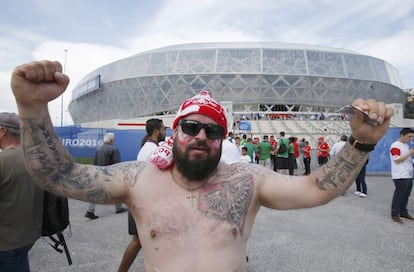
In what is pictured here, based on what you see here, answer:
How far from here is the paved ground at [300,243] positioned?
3.48m

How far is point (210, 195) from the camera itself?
4.98 ft

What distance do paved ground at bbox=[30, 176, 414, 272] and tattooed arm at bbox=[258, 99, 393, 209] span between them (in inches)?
86.4

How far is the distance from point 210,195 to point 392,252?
3.74 meters

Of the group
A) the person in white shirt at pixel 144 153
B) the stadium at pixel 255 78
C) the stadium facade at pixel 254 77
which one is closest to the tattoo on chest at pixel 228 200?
the person in white shirt at pixel 144 153

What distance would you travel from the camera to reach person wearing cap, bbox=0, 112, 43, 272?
6.95 feet

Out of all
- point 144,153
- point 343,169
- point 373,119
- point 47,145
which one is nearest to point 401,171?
point 144,153

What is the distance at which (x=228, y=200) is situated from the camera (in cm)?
152

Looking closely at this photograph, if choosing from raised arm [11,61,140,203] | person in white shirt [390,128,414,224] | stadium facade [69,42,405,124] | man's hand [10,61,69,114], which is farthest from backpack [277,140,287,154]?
stadium facade [69,42,405,124]

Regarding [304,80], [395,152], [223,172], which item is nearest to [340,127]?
[304,80]

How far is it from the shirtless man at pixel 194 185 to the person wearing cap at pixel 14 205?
1069 mm

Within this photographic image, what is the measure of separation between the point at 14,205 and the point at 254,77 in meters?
37.8

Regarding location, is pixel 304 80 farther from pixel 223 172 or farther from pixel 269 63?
pixel 223 172

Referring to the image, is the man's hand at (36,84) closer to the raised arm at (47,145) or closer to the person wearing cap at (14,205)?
the raised arm at (47,145)

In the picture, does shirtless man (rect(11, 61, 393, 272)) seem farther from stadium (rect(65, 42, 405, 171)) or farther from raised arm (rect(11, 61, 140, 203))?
stadium (rect(65, 42, 405, 171))
